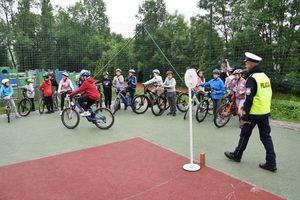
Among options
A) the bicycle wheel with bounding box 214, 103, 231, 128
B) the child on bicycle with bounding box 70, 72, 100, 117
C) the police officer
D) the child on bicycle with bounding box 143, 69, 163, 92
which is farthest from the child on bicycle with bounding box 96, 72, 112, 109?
the police officer

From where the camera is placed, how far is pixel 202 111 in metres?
8.23

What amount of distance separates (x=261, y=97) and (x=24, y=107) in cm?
846

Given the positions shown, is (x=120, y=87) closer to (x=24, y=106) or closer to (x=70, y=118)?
(x=70, y=118)

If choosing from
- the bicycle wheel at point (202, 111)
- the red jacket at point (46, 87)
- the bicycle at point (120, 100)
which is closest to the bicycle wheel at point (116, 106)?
the bicycle at point (120, 100)

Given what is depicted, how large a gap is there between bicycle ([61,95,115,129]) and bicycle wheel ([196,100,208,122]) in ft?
8.27

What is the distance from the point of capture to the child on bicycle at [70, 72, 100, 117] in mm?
7180

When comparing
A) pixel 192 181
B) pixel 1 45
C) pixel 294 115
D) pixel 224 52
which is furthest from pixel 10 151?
pixel 1 45

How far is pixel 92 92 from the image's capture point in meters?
7.28

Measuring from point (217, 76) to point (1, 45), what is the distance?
17.1m

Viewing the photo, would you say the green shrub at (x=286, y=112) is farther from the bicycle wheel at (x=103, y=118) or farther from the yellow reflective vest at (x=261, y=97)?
the bicycle wheel at (x=103, y=118)

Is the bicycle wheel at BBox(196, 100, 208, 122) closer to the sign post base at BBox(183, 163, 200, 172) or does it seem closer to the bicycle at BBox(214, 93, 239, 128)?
the bicycle at BBox(214, 93, 239, 128)

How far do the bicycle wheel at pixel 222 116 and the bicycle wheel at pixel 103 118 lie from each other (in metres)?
2.88

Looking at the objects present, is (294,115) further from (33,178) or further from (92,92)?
(33,178)

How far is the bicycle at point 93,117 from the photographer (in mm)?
7480
